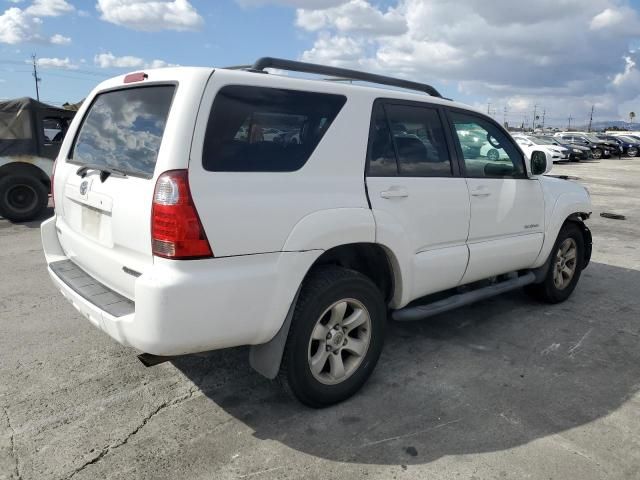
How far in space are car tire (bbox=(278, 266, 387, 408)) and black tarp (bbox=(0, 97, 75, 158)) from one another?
7.95m

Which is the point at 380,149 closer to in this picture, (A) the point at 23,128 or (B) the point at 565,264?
(B) the point at 565,264

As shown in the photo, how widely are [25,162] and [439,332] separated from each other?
792cm

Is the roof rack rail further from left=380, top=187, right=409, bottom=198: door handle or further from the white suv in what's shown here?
left=380, top=187, right=409, bottom=198: door handle

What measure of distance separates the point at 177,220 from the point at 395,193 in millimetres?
1404

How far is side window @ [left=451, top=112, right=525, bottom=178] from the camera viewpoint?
3.86 metres

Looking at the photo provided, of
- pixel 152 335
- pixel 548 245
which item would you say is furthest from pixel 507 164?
pixel 152 335

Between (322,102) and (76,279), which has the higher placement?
(322,102)

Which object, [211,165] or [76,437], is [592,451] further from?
Result: [76,437]

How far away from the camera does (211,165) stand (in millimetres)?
2469

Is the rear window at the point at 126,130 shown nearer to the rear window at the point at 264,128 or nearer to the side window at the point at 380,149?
the rear window at the point at 264,128

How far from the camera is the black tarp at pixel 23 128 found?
28.9 feet

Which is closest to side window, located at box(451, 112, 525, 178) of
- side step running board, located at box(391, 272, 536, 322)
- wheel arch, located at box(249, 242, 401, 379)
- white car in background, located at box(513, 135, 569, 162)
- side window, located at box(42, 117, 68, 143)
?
side step running board, located at box(391, 272, 536, 322)

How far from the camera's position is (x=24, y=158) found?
8898 millimetres

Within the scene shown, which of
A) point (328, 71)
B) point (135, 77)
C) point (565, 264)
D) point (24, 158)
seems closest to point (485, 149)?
point (328, 71)
